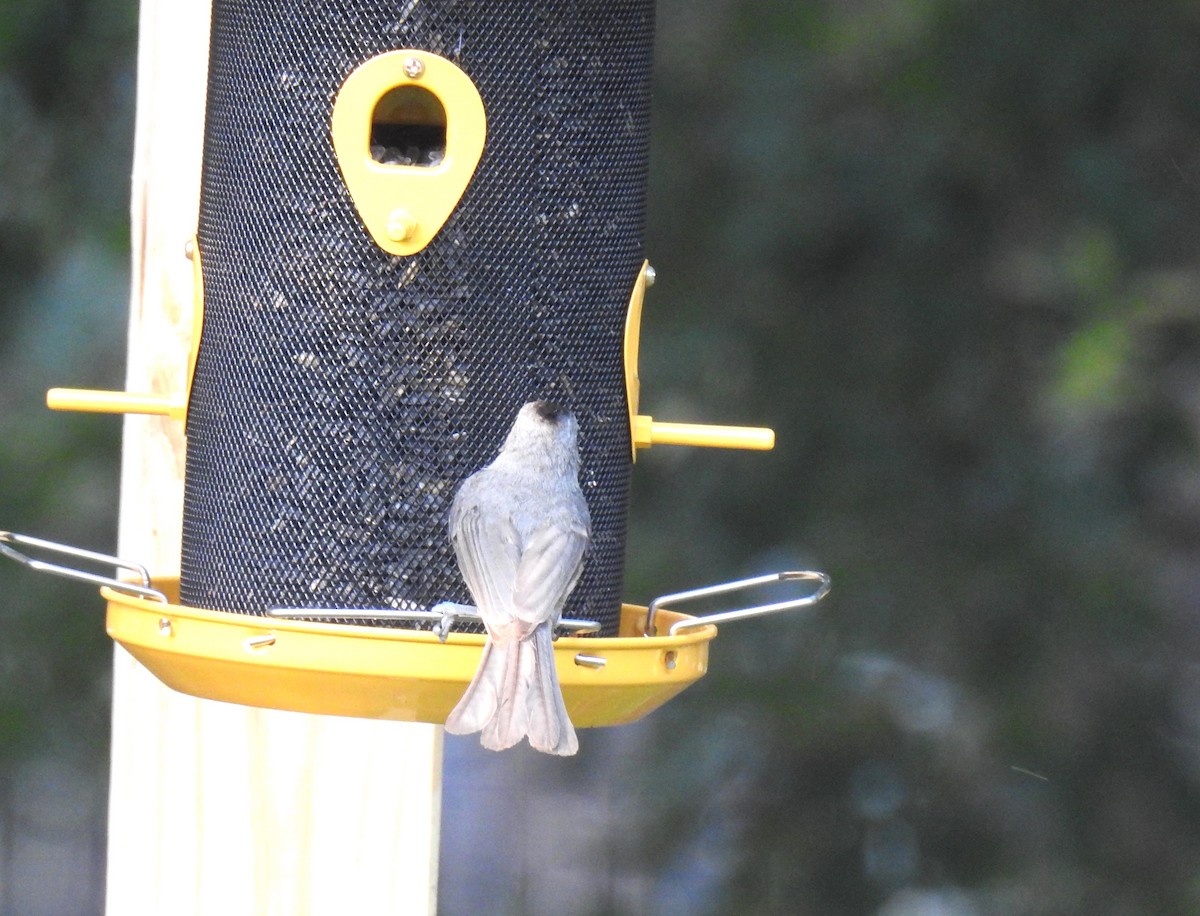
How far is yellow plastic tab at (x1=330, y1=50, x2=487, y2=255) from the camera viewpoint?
262 cm

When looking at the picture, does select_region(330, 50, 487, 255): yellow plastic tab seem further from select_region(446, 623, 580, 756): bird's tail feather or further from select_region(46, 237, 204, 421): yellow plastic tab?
select_region(446, 623, 580, 756): bird's tail feather

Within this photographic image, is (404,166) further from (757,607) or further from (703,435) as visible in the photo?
(757,607)

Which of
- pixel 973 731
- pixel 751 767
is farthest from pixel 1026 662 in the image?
pixel 751 767

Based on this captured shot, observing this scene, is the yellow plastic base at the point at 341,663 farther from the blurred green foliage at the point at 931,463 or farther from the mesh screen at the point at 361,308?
the blurred green foliage at the point at 931,463

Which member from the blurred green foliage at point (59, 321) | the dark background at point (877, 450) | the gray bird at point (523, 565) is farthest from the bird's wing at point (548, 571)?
the blurred green foliage at point (59, 321)

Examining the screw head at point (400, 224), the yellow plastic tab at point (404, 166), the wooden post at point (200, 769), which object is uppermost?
the yellow plastic tab at point (404, 166)

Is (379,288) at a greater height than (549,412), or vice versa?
(379,288)

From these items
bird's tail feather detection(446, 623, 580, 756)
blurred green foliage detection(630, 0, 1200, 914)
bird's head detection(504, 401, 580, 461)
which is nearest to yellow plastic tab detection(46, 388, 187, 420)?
bird's head detection(504, 401, 580, 461)

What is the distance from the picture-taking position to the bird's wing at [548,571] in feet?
7.90

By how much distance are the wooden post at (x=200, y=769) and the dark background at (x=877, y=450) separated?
2.17m

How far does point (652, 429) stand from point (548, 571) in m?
0.50

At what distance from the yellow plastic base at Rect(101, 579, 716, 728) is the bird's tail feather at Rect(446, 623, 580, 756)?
5 cm

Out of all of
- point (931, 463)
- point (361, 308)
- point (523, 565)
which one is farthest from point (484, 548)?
point (931, 463)

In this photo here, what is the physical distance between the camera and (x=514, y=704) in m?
2.28
